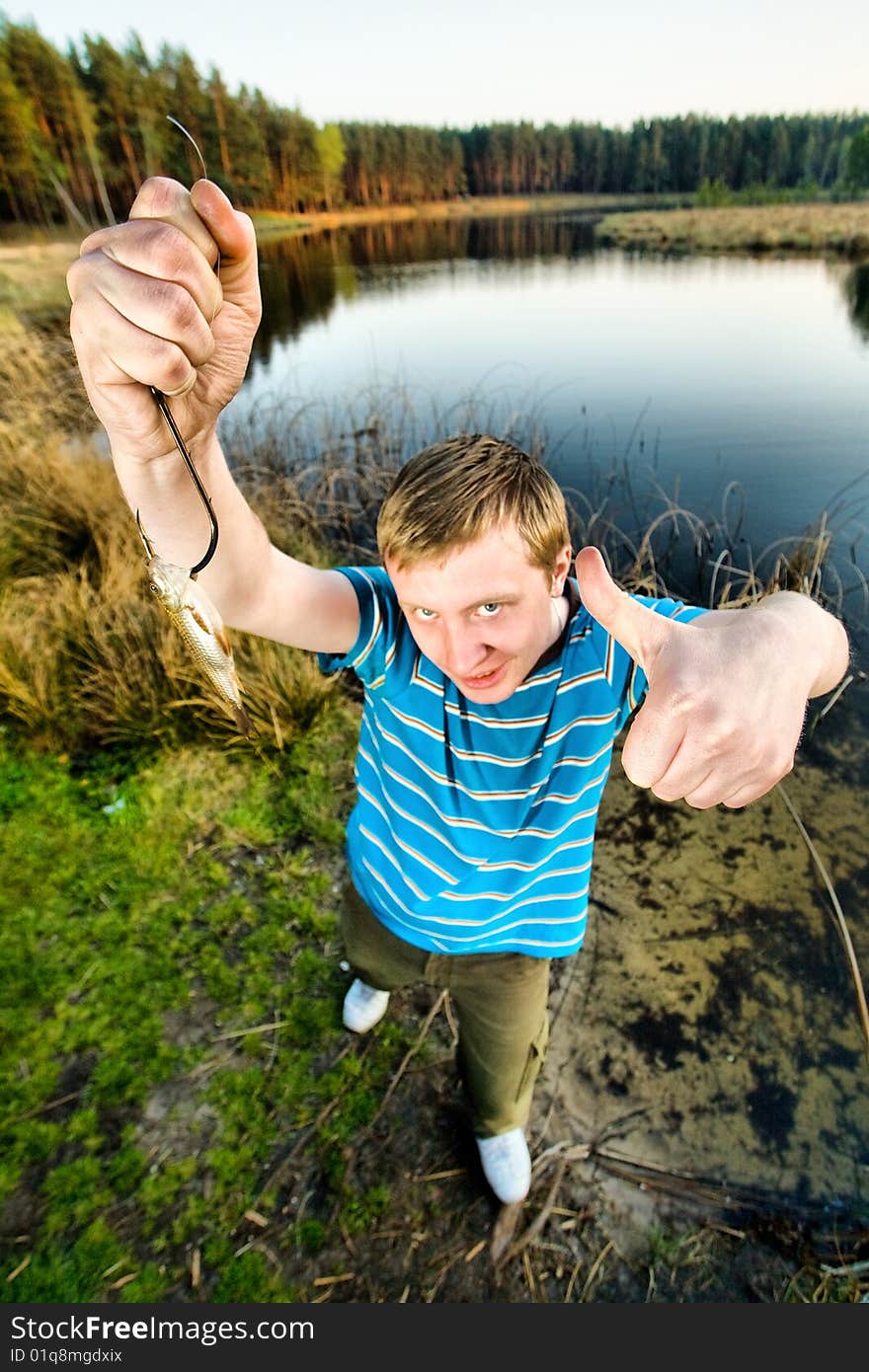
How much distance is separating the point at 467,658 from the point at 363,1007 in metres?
1.78

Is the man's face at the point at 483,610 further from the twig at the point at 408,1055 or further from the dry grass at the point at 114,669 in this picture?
the dry grass at the point at 114,669

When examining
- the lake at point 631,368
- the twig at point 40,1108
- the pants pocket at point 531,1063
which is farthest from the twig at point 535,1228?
the lake at point 631,368

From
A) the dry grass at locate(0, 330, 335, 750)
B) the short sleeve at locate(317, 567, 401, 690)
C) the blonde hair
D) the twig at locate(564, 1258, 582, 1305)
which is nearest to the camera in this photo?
the blonde hair

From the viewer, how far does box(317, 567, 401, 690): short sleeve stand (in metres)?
1.79

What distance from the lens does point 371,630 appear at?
1786 mm

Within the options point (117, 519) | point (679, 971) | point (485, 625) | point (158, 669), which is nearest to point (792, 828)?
→ point (679, 971)

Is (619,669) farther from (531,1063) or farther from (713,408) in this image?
(713,408)

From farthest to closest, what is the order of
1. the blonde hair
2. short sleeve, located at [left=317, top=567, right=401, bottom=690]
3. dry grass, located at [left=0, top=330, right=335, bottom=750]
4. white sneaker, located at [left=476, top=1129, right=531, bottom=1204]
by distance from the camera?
dry grass, located at [left=0, top=330, right=335, bottom=750], white sneaker, located at [left=476, top=1129, right=531, bottom=1204], short sleeve, located at [left=317, top=567, right=401, bottom=690], the blonde hair

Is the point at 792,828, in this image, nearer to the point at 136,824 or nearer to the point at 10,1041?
the point at 136,824

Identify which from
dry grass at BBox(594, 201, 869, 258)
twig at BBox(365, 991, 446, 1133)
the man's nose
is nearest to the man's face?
the man's nose

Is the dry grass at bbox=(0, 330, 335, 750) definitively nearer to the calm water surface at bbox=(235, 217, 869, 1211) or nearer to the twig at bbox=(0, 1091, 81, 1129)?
the twig at bbox=(0, 1091, 81, 1129)

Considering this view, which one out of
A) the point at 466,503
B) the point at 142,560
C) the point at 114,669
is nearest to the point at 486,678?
the point at 466,503


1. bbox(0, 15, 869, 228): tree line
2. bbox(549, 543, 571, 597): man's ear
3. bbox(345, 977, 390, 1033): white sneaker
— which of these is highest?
bbox(0, 15, 869, 228): tree line

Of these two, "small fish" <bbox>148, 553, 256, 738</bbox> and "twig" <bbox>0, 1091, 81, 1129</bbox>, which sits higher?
"small fish" <bbox>148, 553, 256, 738</bbox>
